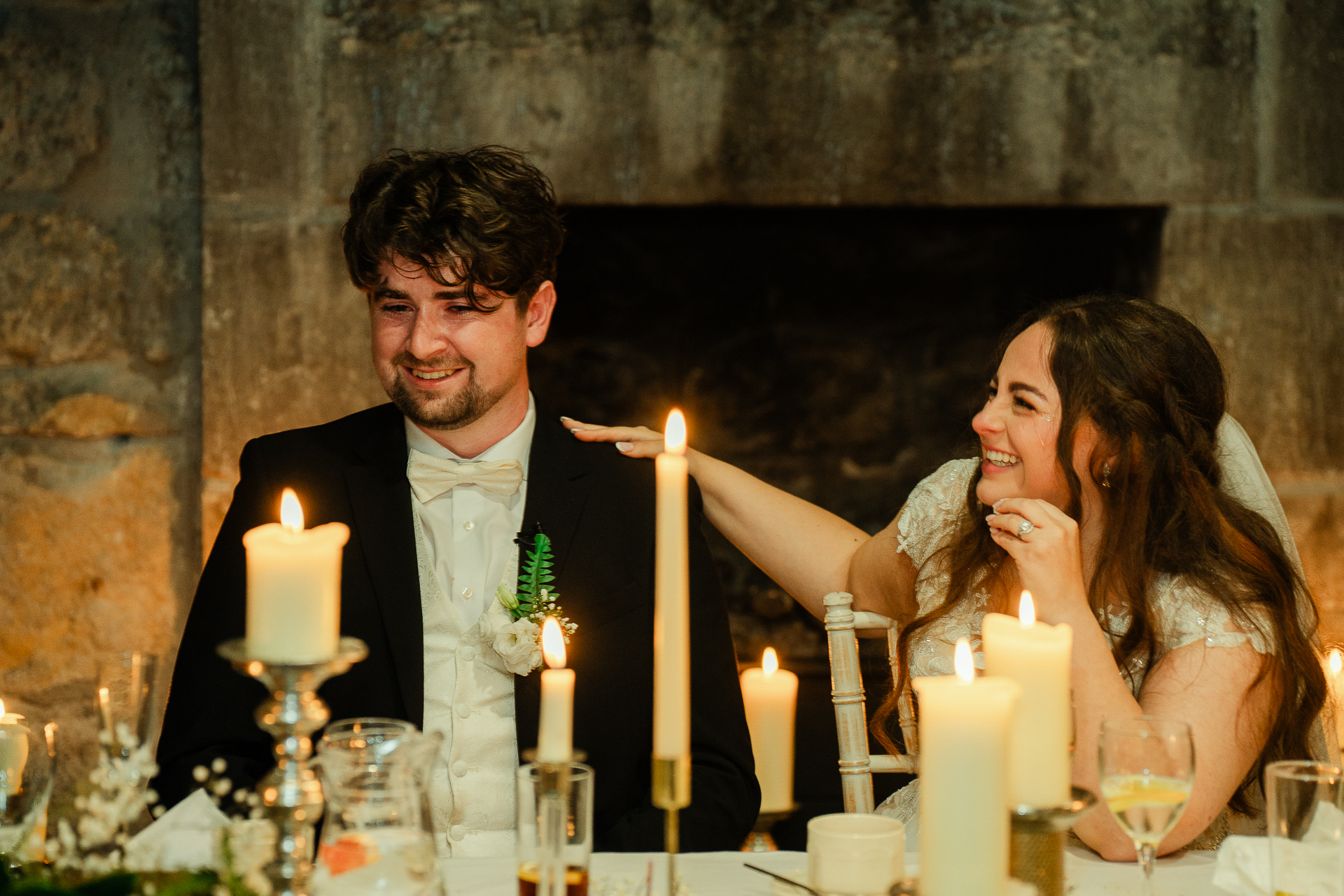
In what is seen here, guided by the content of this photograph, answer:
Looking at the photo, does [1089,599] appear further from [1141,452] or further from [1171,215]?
[1171,215]

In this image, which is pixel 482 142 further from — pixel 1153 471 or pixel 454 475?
pixel 1153 471

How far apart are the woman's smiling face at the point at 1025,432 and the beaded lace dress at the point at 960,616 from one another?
9.4 inches

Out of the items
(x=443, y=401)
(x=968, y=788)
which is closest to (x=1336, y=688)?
(x=968, y=788)

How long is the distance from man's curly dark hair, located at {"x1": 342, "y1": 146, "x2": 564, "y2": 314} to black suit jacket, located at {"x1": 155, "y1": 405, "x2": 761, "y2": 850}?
0.96ft

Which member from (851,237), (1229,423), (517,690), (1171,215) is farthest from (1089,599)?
(851,237)

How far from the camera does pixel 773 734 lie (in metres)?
1.95

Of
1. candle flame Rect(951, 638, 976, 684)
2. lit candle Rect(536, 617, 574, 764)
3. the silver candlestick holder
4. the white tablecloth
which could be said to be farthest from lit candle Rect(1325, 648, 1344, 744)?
the silver candlestick holder

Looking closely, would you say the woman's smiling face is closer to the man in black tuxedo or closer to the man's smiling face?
the man in black tuxedo

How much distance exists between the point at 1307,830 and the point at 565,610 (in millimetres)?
1151

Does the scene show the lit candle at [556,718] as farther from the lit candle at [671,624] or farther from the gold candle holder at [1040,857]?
the gold candle holder at [1040,857]

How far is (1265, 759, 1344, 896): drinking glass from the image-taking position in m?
1.10

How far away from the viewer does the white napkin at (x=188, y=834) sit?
1.16m

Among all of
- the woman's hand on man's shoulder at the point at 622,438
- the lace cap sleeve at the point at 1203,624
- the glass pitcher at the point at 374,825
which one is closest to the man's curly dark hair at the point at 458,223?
the woman's hand on man's shoulder at the point at 622,438

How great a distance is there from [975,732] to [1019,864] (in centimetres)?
26
